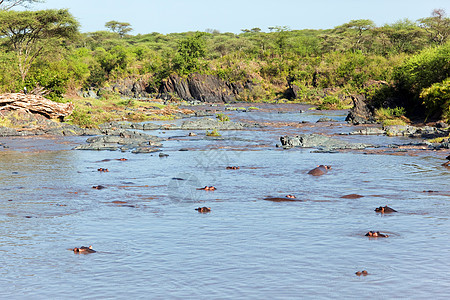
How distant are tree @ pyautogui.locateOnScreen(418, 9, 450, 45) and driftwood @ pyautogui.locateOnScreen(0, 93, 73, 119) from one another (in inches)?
2208

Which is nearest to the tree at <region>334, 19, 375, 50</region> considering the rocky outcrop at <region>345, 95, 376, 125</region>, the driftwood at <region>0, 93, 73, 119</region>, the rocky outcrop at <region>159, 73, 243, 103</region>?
the rocky outcrop at <region>159, 73, 243, 103</region>

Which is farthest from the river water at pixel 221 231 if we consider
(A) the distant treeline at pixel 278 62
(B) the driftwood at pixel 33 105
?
(A) the distant treeline at pixel 278 62

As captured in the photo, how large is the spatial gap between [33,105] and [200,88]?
3403 centimetres

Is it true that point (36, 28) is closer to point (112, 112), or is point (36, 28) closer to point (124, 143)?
point (112, 112)

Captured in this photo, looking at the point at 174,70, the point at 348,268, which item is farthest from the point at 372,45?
the point at 348,268

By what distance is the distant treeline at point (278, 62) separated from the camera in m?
32.7

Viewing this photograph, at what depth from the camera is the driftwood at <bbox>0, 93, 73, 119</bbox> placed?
2674 cm

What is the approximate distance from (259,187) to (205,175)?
2458 mm

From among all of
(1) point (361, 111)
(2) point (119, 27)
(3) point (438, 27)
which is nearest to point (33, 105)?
(1) point (361, 111)

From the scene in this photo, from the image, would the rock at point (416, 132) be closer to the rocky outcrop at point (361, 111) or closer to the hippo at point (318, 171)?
the rocky outcrop at point (361, 111)

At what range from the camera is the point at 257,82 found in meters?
63.2

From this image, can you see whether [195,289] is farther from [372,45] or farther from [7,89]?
[372,45]

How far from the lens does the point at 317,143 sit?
72.6 ft

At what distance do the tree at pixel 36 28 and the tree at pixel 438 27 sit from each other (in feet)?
167
